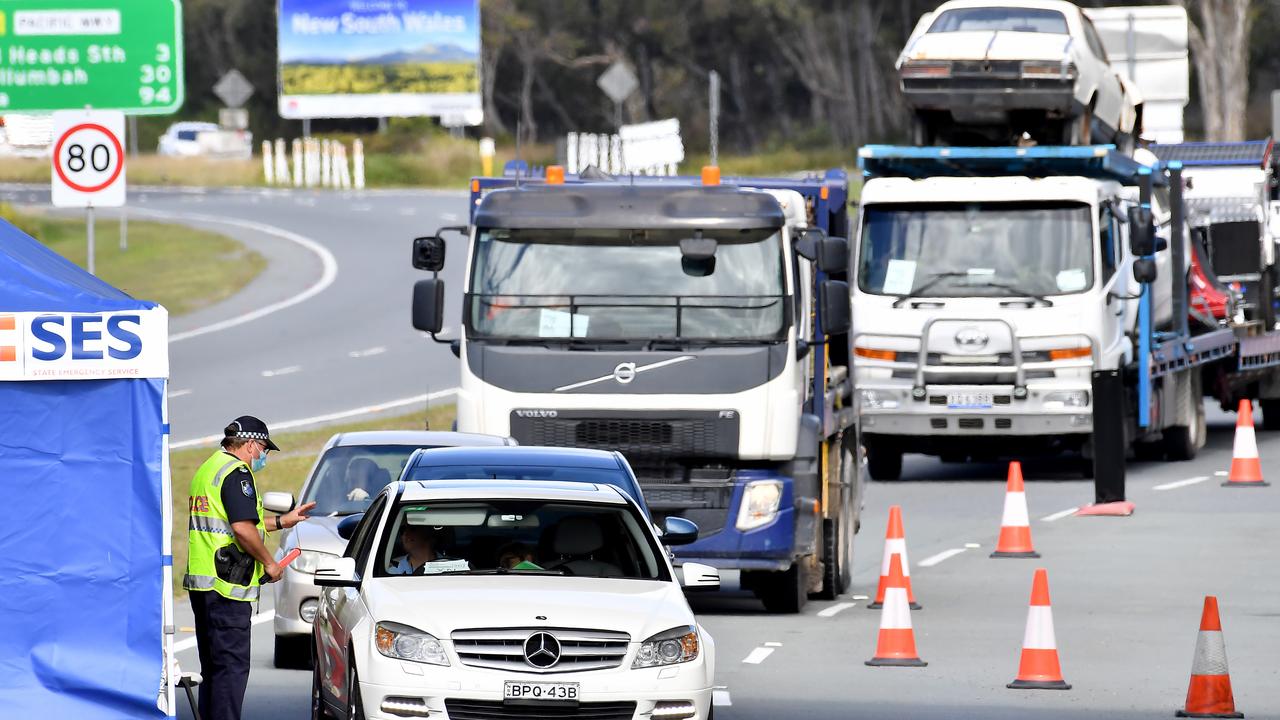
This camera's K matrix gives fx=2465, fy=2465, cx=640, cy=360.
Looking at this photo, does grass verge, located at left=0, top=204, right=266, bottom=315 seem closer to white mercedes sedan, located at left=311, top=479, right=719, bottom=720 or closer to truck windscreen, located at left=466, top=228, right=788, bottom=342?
truck windscreen, located at left=466, top=228, right=788, bottom=342

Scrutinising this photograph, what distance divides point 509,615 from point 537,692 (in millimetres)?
341

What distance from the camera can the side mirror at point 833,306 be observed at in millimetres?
16172

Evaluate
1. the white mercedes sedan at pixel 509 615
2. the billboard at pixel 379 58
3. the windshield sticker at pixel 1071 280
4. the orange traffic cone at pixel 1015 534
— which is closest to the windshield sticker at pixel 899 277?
the windshield sticker at pixel 1071 280

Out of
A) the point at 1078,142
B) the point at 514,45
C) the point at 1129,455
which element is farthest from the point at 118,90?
the point at 514,45

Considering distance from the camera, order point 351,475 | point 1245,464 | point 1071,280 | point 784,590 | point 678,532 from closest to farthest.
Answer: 1. point 678,532
2. point 351,475
3. point 784,590
4. point 1071,280
5. point 1245,464

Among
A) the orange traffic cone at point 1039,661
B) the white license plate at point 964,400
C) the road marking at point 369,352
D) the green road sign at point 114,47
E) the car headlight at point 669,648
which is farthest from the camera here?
the road marking at point 369,352

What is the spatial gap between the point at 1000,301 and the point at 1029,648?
11.2 meters

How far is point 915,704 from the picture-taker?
496 inches

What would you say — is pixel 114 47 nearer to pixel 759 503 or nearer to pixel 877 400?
pixel 877 400

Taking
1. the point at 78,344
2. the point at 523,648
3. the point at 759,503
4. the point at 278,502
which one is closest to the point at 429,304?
the point at 759,503

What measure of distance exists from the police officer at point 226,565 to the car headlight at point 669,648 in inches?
79.2

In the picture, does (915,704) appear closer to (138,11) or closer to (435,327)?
(435,327)

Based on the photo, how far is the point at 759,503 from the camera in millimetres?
15812

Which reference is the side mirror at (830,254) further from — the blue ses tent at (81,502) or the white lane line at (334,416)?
the white lane line at (334,416)
